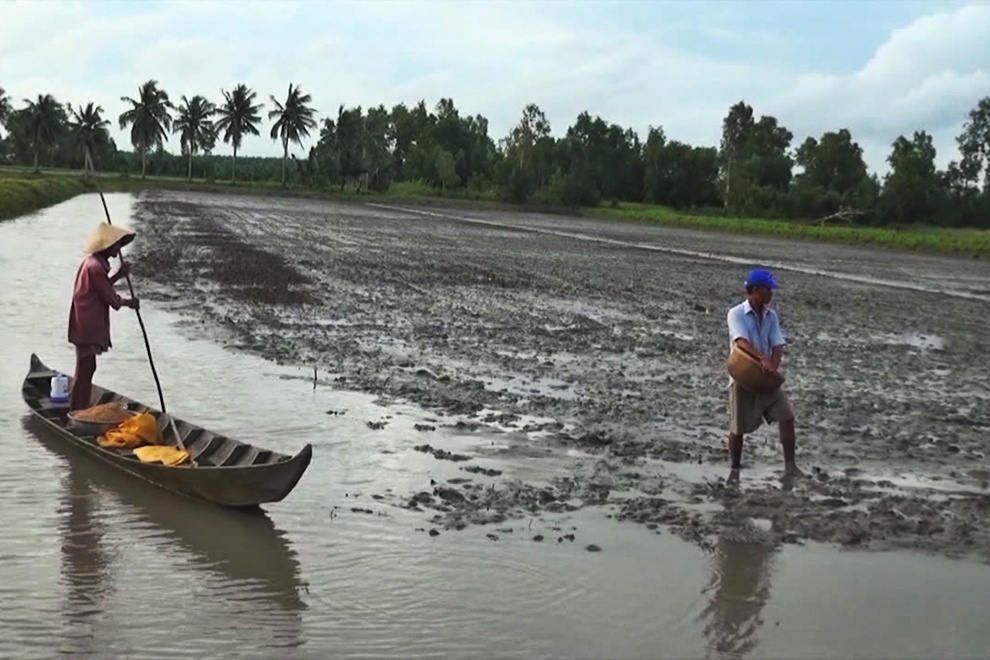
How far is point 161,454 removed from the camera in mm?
7641

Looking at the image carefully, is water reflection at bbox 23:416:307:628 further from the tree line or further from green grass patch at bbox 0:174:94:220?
the tree line

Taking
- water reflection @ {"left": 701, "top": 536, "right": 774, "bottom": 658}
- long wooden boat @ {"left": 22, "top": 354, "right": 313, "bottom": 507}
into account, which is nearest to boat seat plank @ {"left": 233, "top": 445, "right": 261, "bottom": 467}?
long wooden boat @ {"left": 22, "top": 354, "right": 313, "bottom": 507}

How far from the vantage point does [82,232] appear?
34375mm

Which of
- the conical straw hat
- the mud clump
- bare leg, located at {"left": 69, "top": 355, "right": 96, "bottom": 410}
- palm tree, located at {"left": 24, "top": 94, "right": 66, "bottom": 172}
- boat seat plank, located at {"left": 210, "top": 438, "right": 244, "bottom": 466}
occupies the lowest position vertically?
the mud clump

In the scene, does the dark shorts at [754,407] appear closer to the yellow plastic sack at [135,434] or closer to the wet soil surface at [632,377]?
the wet soil surface at [632,377]

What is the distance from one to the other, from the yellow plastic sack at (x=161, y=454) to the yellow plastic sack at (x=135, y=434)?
15 cm

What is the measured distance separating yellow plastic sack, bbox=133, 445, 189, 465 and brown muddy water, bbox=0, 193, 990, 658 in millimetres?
232

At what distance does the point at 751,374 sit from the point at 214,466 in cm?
402

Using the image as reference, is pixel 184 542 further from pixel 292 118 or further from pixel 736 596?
pixel 292 118

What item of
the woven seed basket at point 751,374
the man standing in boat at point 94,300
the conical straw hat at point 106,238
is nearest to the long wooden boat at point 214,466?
the man standing in boat at point 94,300

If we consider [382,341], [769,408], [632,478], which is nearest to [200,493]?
[632,478]

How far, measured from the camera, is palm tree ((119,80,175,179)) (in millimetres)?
94938

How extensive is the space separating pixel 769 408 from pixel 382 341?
7.40m

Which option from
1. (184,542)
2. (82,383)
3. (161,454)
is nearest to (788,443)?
(184,542)
